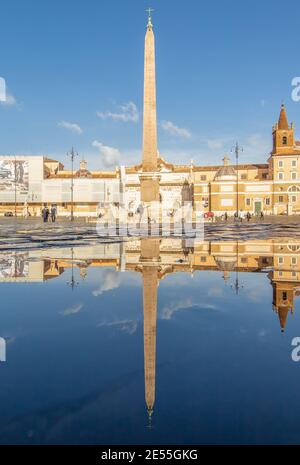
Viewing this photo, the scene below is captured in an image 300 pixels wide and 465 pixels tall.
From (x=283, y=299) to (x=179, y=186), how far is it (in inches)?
2513

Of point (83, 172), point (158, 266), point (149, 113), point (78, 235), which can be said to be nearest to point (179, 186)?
point (83, 172)

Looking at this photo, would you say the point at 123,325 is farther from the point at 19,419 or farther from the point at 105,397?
the point at 19,419

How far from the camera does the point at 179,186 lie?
225 feet

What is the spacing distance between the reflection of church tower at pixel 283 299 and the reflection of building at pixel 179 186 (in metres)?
47.9

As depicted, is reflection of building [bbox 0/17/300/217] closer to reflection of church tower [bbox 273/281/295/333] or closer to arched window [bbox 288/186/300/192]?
arched window [bbox 288/186/300/192]

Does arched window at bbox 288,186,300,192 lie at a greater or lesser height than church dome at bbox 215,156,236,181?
lesser

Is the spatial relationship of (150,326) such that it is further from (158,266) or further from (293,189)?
(293,189)

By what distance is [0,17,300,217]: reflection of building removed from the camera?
62875mm

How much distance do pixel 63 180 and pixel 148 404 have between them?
76.2 m

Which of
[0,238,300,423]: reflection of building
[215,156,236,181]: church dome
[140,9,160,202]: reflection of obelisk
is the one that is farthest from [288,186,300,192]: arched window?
[0,238,300,423]: reflection of building

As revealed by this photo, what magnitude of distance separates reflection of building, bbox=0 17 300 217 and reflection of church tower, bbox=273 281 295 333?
4795cm

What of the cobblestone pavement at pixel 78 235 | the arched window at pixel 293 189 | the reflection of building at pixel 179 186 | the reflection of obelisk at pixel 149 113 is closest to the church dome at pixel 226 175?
the reflection of building at pixel 179 186

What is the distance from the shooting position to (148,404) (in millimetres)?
2473
